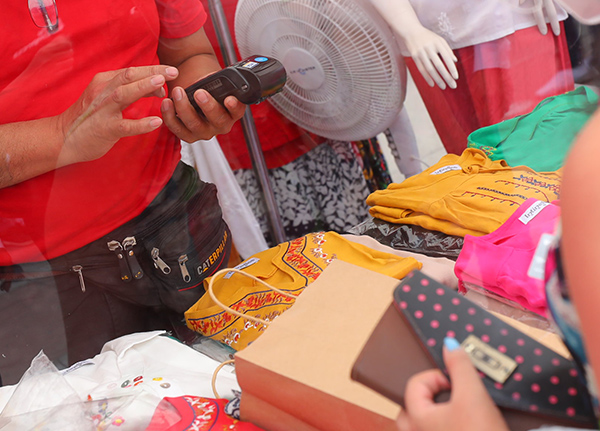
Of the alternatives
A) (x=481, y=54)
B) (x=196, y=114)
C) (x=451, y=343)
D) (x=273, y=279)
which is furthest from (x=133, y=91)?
(x=481, y=54)

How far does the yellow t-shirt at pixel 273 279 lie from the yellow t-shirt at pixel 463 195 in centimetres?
14

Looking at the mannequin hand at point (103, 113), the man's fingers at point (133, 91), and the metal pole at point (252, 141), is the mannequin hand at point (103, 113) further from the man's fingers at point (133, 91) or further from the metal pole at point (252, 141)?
the metal pole at point (252, 141)

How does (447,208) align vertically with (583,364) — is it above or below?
below

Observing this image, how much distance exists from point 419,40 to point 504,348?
87 cm

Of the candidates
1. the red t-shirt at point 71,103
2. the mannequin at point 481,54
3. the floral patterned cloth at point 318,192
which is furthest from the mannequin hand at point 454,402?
the floral patterned cloth at point 318,192

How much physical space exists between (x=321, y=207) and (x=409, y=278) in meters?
1.06

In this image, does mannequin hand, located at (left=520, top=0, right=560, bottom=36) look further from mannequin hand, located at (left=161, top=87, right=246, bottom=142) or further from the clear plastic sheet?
mannequin hand, located at (left=161, top=87, right=246, bottom=142)

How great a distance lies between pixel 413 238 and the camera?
1.08 m

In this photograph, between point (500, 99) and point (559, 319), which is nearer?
point (559, 319)

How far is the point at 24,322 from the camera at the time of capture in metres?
0.82

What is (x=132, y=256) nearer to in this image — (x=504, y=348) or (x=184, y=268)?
(x=184, y=268)

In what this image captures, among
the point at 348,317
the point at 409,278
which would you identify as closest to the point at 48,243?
the point at 348,317

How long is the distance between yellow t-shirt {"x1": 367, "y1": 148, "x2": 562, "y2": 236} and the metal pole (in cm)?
34

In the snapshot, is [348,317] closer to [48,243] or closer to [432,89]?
[48,243]
